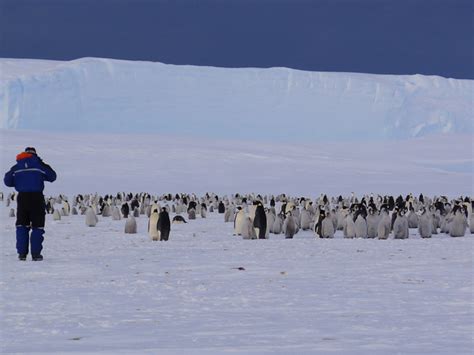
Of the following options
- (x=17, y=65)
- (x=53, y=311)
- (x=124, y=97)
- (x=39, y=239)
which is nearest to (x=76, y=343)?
(x=53, y=311)

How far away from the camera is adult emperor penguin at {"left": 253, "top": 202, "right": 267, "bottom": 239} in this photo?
517 inches

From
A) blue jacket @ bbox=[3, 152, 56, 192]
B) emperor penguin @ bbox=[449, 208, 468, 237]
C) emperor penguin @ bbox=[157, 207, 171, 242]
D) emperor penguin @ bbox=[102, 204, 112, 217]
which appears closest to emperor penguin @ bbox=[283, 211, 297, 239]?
emperor penguin @ bbox=[157, 207, 171, 242]

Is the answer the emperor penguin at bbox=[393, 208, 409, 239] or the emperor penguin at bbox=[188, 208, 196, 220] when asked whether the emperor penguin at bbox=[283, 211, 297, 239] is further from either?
the emperor penguin at bbox=[188, 208, 196, 220]

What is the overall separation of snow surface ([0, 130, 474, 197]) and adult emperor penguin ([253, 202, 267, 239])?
21124mm

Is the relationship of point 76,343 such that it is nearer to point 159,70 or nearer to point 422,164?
point 422,164

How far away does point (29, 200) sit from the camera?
9867mm

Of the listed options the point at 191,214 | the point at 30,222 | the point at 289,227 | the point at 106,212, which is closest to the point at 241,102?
the point at 106,212

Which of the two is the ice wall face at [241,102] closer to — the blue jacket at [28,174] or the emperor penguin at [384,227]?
the emperor penguin at [384,227]

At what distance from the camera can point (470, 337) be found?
16.5 ft

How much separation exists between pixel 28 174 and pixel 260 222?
4.21 m

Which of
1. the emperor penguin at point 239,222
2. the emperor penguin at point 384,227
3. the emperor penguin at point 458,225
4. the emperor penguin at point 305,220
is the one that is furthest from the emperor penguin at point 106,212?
the emperor penguin at point 458,225

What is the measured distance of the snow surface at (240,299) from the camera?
4.92 meters

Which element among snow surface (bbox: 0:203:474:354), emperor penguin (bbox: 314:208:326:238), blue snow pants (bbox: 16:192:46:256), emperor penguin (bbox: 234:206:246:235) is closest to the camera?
snow surface (bbox: 0:203:474:354)

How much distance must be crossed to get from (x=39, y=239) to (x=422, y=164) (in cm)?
4150
